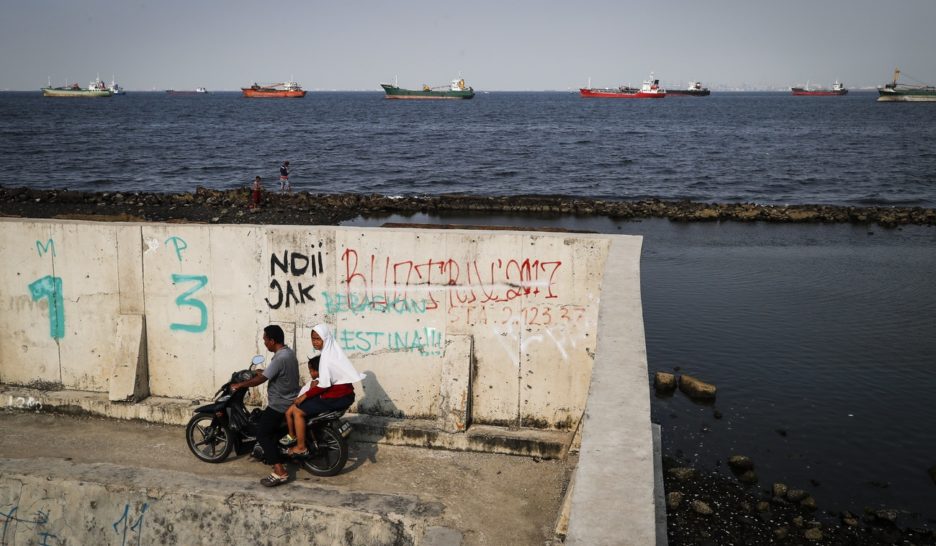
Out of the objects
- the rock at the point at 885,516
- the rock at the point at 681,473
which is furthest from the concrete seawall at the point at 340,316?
the rock at the point at 885,516

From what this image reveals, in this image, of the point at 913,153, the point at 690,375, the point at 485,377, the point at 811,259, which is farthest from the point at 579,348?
the point at 913,153

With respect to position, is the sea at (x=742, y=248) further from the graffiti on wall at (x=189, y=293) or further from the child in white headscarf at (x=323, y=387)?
the graffiti on wall at (x=189, y=293)

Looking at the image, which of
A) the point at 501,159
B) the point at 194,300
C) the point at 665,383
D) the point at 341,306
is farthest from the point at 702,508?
the point at 501,159

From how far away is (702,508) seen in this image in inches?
345

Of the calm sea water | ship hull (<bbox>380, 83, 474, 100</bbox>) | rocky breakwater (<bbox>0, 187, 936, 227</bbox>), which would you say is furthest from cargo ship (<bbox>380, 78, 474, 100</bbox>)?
rocky breakwater (<bbox>0, 187, 936, 227</bbox>)

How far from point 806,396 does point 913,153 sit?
57.1m

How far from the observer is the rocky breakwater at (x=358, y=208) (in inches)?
1109

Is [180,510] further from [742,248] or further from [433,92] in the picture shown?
[433,92]

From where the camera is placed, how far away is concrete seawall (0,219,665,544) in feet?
27.0

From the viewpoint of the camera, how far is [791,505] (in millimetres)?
8961

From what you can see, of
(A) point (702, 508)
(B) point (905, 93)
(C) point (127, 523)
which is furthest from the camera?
(B) point (905, 93)

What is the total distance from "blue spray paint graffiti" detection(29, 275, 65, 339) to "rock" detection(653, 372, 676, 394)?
8.87m

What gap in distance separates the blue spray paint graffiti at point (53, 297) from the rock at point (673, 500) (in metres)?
7.77

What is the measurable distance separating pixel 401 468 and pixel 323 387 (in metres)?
A: 1.33
